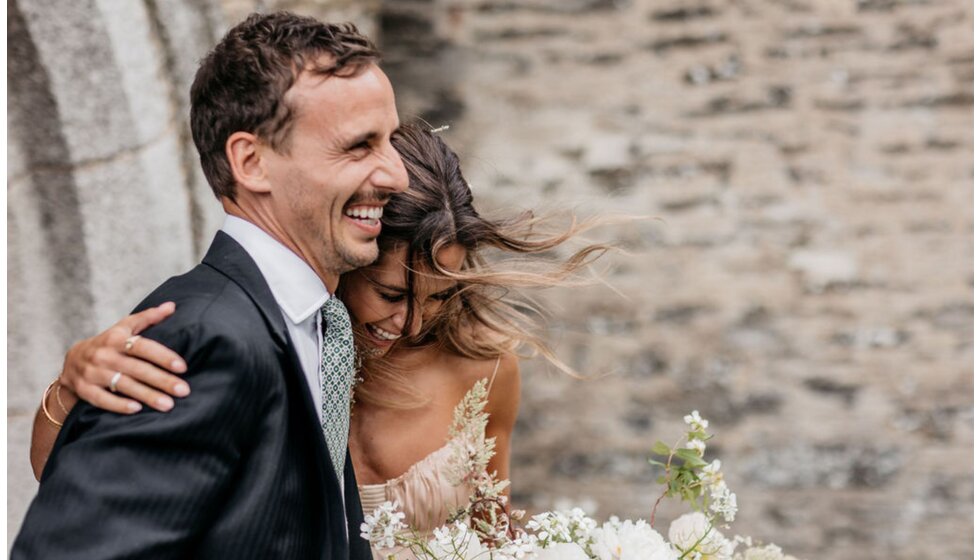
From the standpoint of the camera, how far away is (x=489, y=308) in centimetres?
258

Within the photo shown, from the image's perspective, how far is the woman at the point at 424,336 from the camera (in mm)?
2193

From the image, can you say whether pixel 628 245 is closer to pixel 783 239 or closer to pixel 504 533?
pixel 783 239

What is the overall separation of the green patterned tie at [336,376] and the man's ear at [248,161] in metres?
0.26

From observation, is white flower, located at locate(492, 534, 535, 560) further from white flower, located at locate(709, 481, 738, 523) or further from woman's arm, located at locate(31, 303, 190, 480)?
woman's arm, located at locate(31, 303, 190, 480)

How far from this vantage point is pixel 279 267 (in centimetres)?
172

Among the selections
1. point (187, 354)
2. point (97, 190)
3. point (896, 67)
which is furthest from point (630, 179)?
point (187, 354)

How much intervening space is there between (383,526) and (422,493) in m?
0.82

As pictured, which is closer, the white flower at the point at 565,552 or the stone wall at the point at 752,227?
the white flower at the point at 565,552

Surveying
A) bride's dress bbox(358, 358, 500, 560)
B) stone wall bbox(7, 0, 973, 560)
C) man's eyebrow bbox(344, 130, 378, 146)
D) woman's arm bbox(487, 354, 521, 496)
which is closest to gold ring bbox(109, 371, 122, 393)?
man's eyebrow bbox(344, 130, 378, 146)

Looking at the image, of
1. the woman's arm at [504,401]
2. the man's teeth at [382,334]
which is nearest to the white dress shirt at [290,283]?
the man's teeth at [382,334]

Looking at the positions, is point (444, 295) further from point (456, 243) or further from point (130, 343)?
point (130, 343)

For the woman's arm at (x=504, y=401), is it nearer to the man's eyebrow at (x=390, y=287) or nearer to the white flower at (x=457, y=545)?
the man's eyebrow at (x=390, y=287)

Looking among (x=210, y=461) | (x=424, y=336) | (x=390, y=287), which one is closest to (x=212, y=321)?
(x=210, y=461)

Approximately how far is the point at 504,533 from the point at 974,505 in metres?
Result: 3.05
